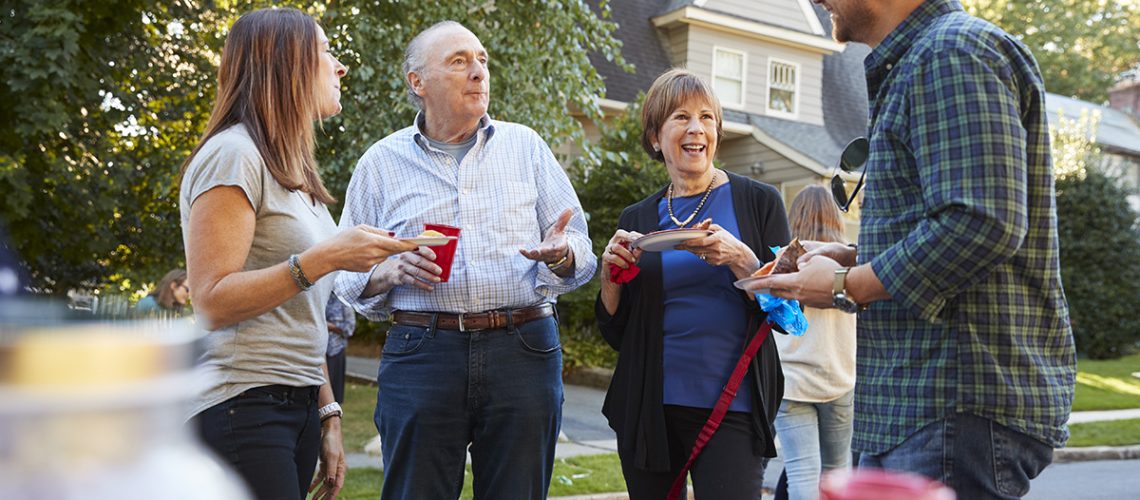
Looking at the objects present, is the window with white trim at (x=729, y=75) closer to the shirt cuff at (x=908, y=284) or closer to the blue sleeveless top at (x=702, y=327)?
the blue sleeveless top at (x=702, y=327)

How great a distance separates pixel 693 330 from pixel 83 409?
3143 millimetres

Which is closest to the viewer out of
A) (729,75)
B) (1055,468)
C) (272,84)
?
(272,84)

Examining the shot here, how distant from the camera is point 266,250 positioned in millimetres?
2689

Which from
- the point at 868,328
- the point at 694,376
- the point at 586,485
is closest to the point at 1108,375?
the point at 586,485

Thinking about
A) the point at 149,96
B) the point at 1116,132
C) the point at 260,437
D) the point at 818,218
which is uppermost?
the point at 1116,132

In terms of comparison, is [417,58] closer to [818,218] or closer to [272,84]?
[272,84]

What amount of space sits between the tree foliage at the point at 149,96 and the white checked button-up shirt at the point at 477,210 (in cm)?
565

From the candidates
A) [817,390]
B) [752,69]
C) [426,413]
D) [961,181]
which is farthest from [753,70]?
[961,181]

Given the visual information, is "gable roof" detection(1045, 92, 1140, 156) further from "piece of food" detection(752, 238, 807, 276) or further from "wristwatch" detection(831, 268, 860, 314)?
"wristwatch" detection(831, 268, 860, 314)

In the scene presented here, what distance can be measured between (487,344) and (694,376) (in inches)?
31.8

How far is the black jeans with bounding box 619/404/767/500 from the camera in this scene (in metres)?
3.46

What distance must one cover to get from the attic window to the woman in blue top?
18.7 meters

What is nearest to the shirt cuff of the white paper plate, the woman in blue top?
the white paper plate

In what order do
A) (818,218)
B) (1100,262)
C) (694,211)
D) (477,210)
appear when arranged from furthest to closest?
(1100,262) < (818,218) < (694,211) < (477,210)
